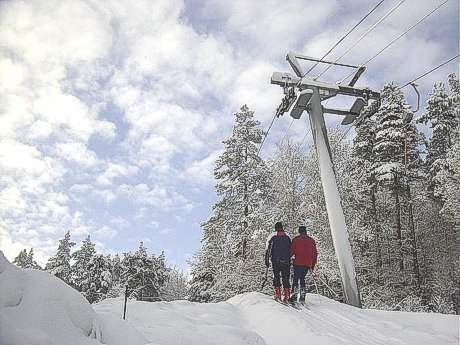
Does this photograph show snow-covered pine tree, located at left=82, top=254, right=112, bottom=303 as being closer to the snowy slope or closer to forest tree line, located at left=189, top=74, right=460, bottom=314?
forest tree line, located at left=189, top=74, right=460, bottom=314

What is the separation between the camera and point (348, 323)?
24.3 feet

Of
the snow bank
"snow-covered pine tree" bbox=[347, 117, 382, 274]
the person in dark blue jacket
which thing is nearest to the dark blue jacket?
the person in dark blue jacket

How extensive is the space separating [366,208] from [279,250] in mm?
18833

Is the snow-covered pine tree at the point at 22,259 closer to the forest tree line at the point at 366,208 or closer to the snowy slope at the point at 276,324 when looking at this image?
the forest tree line at the point at 366,208

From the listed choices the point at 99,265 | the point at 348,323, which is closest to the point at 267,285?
the point at 348,323

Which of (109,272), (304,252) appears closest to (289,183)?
(304,252)

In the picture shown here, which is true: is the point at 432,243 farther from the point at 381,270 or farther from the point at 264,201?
the point at 264,201

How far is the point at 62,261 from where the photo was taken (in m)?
47.0

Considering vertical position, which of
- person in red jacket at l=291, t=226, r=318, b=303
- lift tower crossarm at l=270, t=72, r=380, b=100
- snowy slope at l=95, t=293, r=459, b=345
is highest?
lift tower crossarm at l=270, t=72, r=380, b=100

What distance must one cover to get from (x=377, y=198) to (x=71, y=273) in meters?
34.6

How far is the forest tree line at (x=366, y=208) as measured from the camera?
2011 centimetres

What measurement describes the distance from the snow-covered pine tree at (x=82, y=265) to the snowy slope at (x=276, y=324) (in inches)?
1375

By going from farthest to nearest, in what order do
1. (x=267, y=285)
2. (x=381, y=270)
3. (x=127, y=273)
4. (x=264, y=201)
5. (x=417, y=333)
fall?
(x=127, y=273) < (x=381, y=270) < (x=264, y=201) < (x=267, y=285) < (x=417, y=333)

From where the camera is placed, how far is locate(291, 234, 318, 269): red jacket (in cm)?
932
